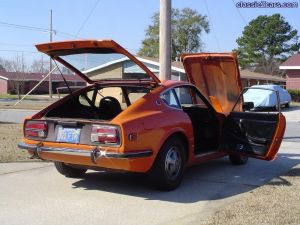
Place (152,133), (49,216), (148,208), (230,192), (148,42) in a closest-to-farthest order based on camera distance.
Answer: (49,216) → (148,208) → (152,133) → (230,192) → (148,42)

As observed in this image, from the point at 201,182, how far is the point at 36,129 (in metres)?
2.60

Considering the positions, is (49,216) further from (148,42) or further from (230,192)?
(148,42)

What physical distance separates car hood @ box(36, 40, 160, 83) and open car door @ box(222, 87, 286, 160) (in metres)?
1.83

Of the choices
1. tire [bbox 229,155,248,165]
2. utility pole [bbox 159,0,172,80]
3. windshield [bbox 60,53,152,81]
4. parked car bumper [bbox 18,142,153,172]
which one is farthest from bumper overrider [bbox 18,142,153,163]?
utility pole [bbox 159,0,172,80]

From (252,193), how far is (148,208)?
1563 mm

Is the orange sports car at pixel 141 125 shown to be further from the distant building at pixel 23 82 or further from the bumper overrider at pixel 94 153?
the distant building at pixel 23 82

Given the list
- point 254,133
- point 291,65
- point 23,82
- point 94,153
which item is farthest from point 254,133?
point 23,82

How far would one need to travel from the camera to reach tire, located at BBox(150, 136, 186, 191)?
6.66 meters

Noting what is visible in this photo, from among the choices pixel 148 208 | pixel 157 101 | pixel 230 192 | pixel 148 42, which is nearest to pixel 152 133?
pixel 157 101

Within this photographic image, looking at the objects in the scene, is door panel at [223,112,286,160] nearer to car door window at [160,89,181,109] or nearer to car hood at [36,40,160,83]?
car door window at [160,89,181,109]

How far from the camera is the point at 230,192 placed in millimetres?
6930

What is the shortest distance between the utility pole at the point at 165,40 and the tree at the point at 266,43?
6443cm

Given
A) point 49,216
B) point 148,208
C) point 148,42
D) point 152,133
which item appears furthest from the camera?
point 148,42

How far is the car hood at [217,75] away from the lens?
9195mm
